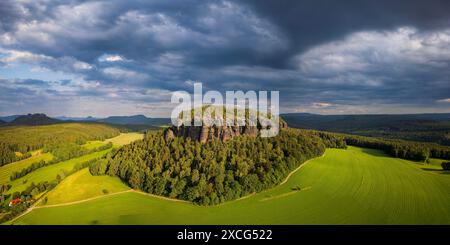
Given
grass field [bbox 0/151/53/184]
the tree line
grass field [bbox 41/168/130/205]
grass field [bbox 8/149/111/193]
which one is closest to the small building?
grass field [bbox 41/168/130/205]

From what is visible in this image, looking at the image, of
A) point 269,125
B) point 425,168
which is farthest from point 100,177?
point 425,168

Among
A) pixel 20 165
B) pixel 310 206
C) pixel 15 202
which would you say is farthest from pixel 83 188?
pixel 310 206

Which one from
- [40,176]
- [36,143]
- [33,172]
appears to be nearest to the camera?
[40,176]

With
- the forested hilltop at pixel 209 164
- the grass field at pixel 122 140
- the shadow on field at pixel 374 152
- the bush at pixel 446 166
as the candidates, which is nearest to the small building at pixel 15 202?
the forested hilltop at pixel 209 164

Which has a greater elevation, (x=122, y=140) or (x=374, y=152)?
(x=122, y=140)

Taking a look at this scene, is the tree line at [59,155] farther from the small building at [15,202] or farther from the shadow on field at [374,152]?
the shadow on field at [374,152]

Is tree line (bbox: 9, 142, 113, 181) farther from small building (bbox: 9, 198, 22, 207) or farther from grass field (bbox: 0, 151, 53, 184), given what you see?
small building (bbox: 9, 198, 22, 207)

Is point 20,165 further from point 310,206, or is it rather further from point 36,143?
point 310,206
